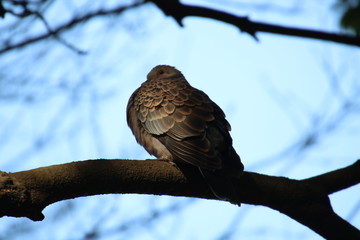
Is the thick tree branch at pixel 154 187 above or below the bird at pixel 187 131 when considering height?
below

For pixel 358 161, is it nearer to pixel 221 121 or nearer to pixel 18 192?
pixel 221 121

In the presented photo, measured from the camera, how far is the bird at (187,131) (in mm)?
3812

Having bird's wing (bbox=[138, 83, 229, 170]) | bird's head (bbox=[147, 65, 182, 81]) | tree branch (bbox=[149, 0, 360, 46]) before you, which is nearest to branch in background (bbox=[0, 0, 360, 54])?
tree branch (bbox=[149, 0, 360, 46])

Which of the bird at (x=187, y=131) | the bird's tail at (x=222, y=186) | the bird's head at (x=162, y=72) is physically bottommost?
the bird's tail at (x=222, y=186)

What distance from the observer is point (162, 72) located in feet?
20.8

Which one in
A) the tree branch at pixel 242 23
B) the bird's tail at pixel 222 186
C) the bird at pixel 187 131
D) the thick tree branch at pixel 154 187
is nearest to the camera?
the thick tree branch at pixel 154 187

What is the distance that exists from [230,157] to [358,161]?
39.8 inches

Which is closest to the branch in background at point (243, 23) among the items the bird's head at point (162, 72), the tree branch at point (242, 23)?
the tree branch at point (242, 23)

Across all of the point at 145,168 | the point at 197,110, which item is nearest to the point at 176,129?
the point at 197,110

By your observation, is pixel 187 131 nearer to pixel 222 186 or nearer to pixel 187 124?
pixel 187 124

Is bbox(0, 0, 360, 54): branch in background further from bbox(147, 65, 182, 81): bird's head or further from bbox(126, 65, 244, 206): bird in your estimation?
bbox(147, 65, 182, 81): bird's head

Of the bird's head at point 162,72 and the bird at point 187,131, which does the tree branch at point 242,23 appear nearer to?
the bird at point 187,131

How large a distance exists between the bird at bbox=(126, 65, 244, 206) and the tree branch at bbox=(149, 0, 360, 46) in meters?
0.83

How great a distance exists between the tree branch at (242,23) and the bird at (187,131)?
2.71ft
